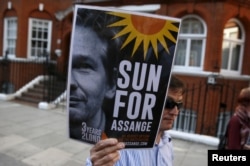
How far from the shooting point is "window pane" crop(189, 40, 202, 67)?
10352 mm

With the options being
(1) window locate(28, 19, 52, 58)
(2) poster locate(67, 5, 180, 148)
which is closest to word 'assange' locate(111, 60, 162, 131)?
(2) poster locate(67, 5, 180, 148)

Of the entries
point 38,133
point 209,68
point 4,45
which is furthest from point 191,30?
point 4,45

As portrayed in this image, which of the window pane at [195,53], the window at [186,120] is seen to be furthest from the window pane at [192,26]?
the window at [186,120]

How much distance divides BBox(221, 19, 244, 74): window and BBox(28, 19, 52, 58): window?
25.7 feet

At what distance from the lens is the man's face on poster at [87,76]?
1.12m

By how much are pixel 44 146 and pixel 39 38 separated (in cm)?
880

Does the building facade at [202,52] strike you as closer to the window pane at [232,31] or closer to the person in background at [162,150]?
the window pane at [232,31]

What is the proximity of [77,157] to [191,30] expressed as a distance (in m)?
6.69

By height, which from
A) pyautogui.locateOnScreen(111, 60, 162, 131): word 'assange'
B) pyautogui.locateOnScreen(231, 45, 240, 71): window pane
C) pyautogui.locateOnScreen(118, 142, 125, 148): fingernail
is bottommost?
pyautogui.locateOnScreen(118, 142, 125, 148): fingernail

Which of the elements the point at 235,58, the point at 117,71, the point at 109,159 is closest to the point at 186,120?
the point at 235,58

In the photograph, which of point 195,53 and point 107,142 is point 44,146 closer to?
point 107,142

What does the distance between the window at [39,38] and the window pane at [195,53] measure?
6.77 meters

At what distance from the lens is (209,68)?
9.80m

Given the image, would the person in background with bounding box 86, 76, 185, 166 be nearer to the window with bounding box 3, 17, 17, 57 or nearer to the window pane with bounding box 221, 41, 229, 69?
the window pane with bounding box 221, 41, 229, 69
